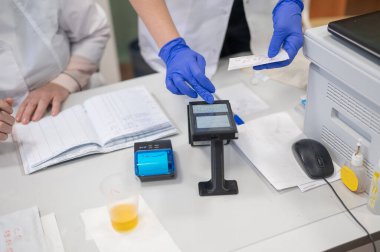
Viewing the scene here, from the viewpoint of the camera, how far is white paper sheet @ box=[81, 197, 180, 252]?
2.72 feet

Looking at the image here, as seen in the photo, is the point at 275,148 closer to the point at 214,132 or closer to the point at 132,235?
the point at 214,132

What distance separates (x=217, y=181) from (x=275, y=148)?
0.20m

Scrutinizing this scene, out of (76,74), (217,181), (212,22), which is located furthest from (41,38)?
(217,181)

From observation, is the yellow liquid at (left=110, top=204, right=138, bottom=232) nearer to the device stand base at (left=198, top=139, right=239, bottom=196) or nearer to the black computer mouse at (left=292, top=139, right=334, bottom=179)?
the device stand base at (left=198, top=139, right=239, bottom=196)

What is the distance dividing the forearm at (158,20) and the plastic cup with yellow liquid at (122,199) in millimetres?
379

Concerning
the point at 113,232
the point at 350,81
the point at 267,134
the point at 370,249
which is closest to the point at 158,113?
the point at 267,134

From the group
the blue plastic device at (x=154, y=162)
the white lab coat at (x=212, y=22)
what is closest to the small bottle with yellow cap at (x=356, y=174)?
the blue plastic device at (x=154, y=162)

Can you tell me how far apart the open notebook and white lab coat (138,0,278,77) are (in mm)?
271

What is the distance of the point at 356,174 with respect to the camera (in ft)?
2.99

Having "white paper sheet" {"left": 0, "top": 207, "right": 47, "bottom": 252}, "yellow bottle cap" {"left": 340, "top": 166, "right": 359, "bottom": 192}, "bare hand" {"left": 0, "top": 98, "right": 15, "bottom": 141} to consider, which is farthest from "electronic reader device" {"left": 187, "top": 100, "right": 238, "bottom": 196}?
"bare hand" {"left": 0, "top": 98, "right": 15, "bottom": 141}

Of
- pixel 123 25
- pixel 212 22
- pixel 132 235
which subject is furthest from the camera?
pixel 123 25

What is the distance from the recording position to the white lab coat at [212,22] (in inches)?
52.6

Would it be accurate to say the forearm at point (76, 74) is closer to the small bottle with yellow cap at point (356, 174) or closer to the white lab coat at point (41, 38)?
the white lab coat at point (41, 38)

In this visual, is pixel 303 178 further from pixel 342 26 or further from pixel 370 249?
pixel 342 26
